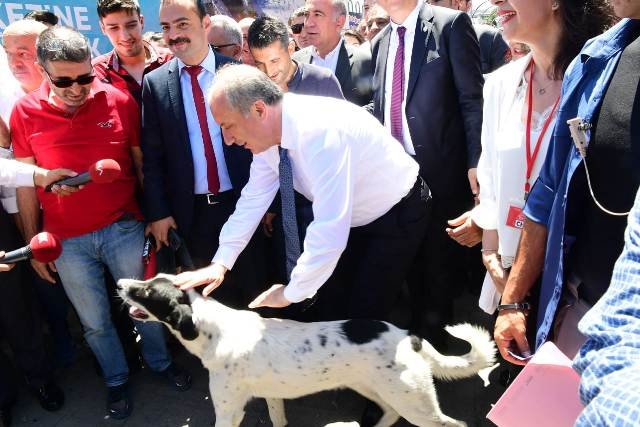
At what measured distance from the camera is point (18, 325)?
3.07 meters

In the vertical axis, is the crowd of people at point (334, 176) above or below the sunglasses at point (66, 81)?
below

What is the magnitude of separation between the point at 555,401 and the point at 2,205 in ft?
10.8

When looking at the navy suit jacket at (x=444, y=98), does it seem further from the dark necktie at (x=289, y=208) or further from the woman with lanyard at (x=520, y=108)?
the dark necktie at (x=289, y=208)

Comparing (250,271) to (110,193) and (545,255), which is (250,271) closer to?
(110,193)

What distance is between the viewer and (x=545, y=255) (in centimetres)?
183

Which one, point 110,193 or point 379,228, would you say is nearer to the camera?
point 379,228

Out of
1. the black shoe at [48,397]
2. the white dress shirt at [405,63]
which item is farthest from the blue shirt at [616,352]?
the black shoe at [48,397]

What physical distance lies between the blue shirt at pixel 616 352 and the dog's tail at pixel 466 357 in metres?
1.61

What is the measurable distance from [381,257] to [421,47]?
149cm

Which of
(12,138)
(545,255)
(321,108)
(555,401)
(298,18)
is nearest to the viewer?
(555,401)

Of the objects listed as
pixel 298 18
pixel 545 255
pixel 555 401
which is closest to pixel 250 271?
pixel 545 255

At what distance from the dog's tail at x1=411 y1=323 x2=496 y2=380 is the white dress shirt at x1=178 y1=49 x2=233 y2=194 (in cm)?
173

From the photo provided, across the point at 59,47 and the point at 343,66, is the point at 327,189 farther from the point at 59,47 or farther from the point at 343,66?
the point at 343,66

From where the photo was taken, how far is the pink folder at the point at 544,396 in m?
1.28
